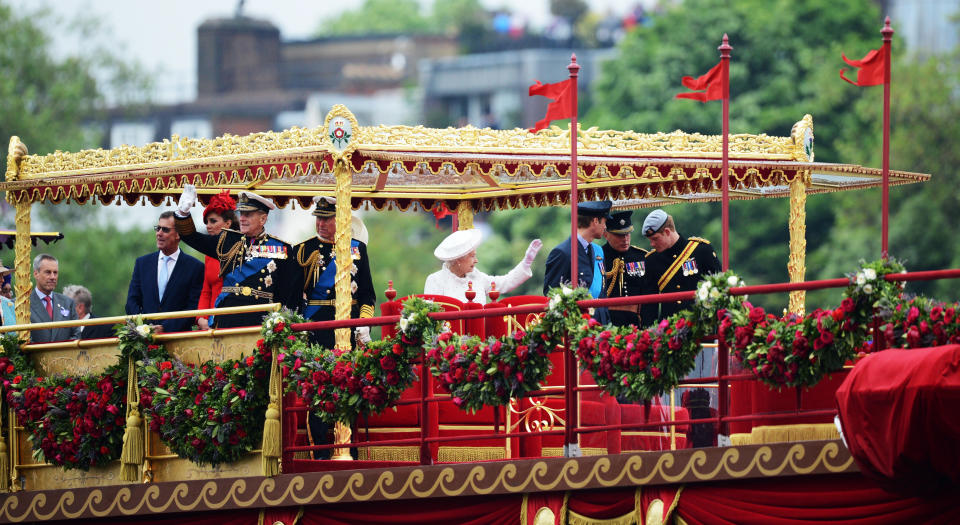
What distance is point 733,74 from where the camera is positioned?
47.8 m

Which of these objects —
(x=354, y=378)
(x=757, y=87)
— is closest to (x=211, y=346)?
(x=354, y=378)

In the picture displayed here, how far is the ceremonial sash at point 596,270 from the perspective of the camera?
1563 centimetres

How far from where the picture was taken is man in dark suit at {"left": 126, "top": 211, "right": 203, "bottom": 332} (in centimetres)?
1580

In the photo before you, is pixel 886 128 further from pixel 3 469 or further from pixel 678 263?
pixel 3 469

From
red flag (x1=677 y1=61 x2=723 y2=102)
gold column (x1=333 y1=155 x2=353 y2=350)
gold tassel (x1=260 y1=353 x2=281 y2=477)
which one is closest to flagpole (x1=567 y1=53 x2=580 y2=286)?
red flag (x1=677 y1=61 x2=723 y2=102)

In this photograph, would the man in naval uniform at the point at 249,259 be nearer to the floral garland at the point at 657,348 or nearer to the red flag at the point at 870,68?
the floral garland at the point at 657,348

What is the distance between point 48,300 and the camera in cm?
1808

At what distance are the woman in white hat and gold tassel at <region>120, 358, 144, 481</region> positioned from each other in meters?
2.37

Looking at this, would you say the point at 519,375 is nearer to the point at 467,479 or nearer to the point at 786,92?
the point at 467,479

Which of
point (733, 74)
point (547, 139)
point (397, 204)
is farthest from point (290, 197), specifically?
point (733, 74)

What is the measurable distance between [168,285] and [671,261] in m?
4.00

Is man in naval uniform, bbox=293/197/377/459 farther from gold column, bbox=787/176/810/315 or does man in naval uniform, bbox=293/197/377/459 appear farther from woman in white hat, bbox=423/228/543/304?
gold column, bbox=787/176/810/315

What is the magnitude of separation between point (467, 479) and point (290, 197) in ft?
15.8

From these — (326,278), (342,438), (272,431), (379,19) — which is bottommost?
(342,438)
